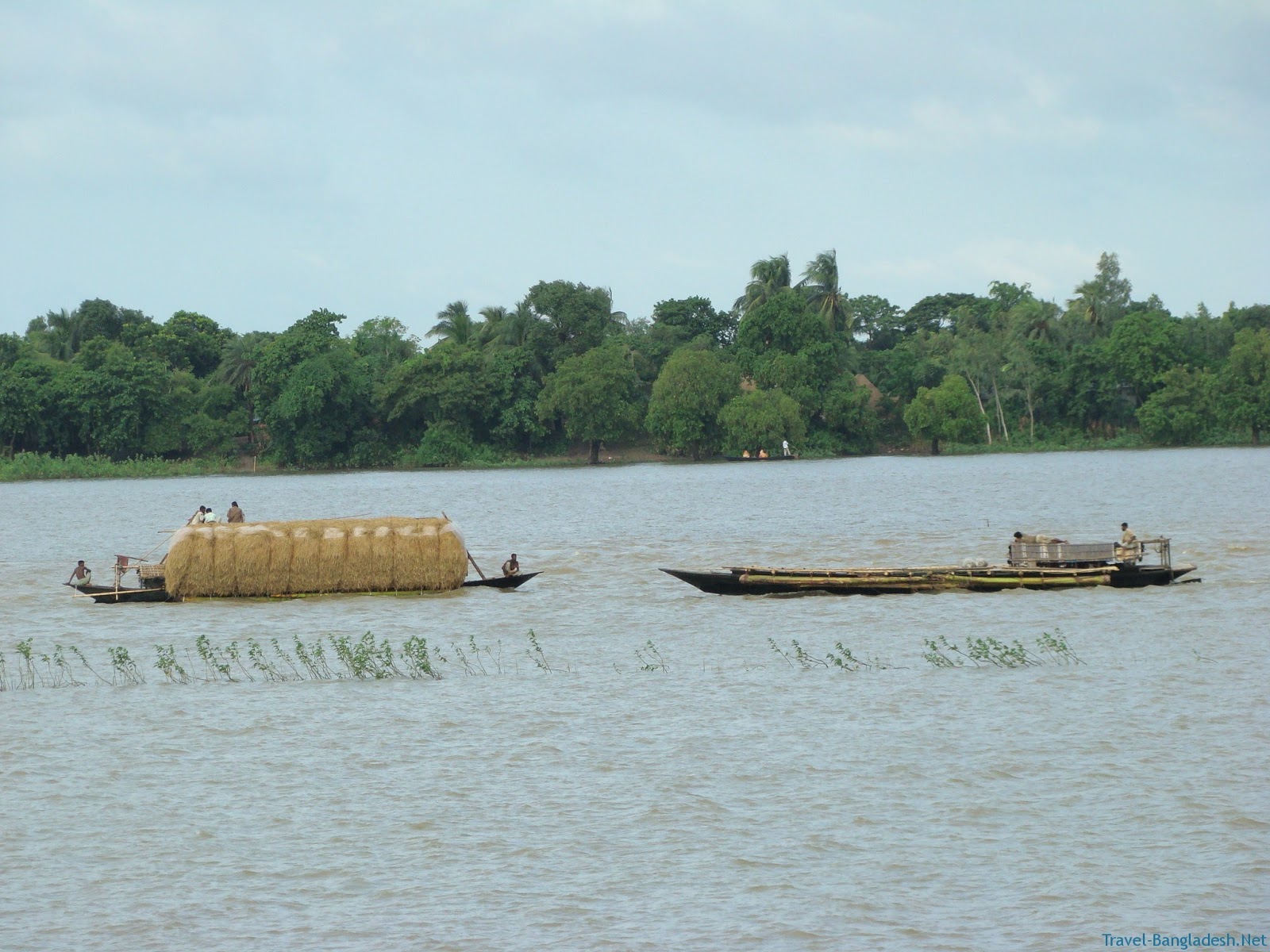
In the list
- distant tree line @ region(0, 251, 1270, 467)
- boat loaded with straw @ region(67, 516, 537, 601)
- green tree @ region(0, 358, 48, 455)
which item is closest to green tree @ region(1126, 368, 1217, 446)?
distant tree line @ region(0, 251, 1270, 467)

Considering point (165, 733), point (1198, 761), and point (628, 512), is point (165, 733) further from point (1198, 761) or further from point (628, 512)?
point (628, 512)

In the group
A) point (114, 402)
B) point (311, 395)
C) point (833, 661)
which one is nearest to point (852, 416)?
point (311, 395)

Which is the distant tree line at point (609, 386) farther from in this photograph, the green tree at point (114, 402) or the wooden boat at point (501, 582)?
the wooden boat at point (501, 582)

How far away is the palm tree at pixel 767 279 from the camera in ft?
460

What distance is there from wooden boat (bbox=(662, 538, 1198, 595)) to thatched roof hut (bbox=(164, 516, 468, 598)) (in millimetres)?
5517

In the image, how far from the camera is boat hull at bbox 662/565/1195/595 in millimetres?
32125

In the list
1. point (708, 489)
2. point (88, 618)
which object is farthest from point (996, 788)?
point (708, 489)

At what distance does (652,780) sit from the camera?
1677cm

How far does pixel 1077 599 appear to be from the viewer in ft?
102

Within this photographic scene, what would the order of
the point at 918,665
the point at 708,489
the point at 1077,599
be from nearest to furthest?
the point at 918,665 < the point at 1077,599 < the point at 708,489

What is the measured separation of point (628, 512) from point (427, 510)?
10.3 metres

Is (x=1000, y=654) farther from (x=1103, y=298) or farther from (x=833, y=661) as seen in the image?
(x=1103, y=298)

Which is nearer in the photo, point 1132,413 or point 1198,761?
point 1198,761

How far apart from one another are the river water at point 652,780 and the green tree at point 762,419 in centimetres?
8789
